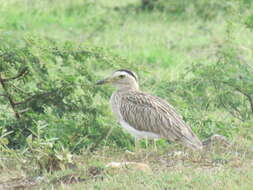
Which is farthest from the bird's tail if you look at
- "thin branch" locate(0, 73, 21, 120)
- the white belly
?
"thin branch" locate(0, 73, 21, 120)

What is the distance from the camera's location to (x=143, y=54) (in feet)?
44.0

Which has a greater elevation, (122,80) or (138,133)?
(122,80)

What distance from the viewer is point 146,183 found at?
658cm

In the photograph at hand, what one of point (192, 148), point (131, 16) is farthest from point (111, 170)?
point (131, 16)

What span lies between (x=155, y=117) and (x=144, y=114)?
0.14 m

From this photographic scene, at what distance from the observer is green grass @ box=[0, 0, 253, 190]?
6766 mm

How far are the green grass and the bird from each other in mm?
182

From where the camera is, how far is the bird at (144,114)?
26.7ft

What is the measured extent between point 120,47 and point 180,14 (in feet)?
8.77

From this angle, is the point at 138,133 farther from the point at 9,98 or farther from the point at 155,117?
the point at 9,98

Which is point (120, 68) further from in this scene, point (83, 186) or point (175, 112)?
point (83, 186)

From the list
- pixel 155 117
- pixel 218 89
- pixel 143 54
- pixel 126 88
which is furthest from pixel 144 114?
pixel 143 54

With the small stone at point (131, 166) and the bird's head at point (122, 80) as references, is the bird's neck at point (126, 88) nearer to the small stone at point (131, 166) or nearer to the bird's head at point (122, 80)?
the bird's head at point (122, 80)

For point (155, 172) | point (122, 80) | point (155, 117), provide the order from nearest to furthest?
point (155, 172), point (155, 117), point (122, 80)
